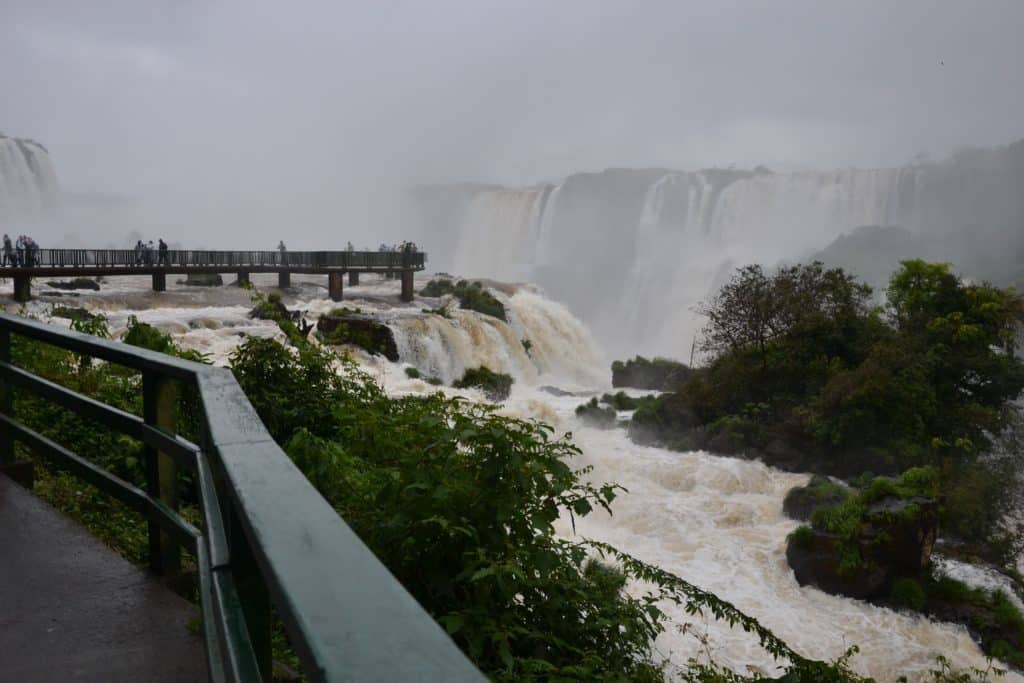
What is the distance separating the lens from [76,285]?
90.9 ft

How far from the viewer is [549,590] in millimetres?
3971

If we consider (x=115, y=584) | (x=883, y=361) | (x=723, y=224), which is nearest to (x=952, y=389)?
(x=883, y=361)

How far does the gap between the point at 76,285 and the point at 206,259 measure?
233 inches

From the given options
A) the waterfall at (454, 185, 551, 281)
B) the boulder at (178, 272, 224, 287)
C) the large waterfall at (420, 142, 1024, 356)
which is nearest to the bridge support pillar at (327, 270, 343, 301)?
the boulder at (178, 272, 224, 287)

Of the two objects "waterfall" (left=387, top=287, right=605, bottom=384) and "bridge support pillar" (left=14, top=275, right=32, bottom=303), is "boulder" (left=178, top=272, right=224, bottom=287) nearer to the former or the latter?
"bridge support pillar" (left=14, top=275, right=32, bottom=303)

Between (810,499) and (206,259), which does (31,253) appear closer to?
(206,259)

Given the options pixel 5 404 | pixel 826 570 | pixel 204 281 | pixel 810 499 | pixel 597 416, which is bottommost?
pixel 826 570

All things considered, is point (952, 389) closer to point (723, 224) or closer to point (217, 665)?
point (217, 665)

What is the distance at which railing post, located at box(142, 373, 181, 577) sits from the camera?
2734 millimetres

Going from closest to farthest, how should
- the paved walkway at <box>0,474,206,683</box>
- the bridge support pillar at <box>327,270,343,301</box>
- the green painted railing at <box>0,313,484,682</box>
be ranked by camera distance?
the green painted railing at <box>0,313,484,682</box>, the paved walkway at <box>0,474,206,683</box>, the bridge support pillar at <box>327,270,343,301</box>

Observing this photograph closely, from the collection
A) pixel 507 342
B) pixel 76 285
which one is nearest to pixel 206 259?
pixel 76 285

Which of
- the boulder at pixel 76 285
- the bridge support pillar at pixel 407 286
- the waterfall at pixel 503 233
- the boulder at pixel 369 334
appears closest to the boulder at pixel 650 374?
the boulder at pixel 369 334

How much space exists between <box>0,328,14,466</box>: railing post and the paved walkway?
37.8 inches

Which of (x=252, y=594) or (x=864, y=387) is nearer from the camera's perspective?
(x=252, y=594)
